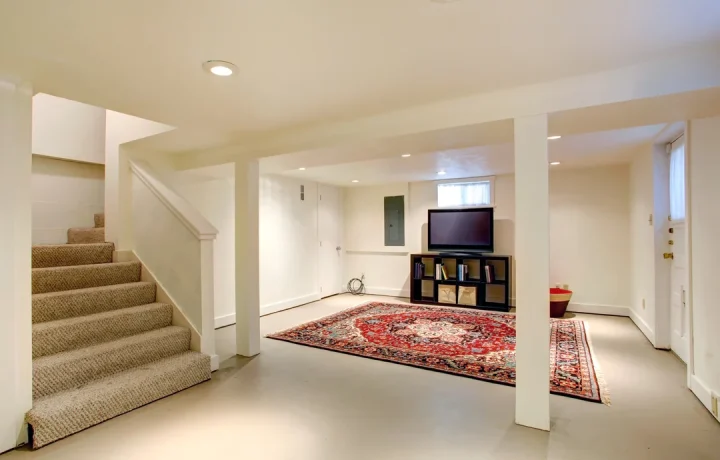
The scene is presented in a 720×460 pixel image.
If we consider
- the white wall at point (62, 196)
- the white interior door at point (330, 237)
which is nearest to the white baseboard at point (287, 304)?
the white interior door at point (330, 237)

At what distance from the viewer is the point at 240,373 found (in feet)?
10.1

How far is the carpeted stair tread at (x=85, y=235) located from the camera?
13.1 feet

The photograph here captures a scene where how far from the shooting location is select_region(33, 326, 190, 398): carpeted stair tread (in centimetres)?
228

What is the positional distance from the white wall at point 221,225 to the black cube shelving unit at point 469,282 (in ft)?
9.38

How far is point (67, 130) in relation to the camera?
4.00 metres

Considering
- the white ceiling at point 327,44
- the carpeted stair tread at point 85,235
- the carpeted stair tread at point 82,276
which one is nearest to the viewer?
the white ceiling at point 327,44

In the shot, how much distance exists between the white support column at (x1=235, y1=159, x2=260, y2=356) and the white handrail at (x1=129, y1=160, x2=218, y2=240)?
299 mm

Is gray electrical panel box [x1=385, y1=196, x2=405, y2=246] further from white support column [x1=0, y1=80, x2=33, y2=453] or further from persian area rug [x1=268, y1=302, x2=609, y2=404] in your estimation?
white support column [x1=0, y1=80, x2=33, y2=453]

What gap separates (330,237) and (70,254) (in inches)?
159

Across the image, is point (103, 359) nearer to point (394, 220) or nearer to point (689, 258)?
point (689, 258)

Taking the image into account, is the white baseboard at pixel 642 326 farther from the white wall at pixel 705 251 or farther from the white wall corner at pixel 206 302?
the white wall corner at pixel 206 302

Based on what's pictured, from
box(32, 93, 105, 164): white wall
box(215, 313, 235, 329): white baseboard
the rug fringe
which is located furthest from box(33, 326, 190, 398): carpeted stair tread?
the rug fringe

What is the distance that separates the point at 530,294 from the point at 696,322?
143 cm

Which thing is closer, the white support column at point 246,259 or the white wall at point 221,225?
the white support column at point 246,259
